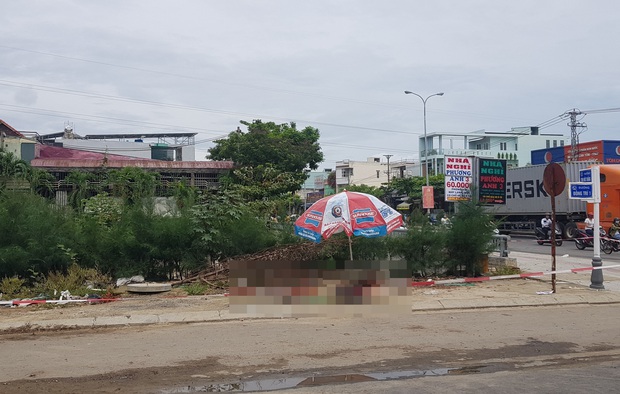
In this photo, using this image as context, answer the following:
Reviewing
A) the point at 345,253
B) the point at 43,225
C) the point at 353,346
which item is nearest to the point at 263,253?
the point at 345,253

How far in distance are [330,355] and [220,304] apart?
4859 millimetres

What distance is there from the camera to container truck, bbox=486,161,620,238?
97.5 feet

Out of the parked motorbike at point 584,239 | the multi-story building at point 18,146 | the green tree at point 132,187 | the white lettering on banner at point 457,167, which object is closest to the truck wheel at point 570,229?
the parked motorbike at point 584,239

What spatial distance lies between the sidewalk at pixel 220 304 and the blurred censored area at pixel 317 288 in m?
0.44

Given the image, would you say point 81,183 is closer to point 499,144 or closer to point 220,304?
point 220,304

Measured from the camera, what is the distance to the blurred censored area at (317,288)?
39.3ft

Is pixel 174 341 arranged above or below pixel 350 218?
below

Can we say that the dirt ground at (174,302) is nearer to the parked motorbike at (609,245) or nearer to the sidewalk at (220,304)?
the sidewalk at (220,304)

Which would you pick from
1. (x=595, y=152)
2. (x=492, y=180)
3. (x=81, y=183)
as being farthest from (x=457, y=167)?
(x=595, y=152)

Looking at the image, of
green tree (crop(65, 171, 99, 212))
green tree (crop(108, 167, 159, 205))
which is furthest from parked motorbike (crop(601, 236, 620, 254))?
green tree (crop(65, 171, 99, 212))

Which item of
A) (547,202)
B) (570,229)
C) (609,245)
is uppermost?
(547,202)

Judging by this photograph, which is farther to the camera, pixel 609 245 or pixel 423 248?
pixel 609 245

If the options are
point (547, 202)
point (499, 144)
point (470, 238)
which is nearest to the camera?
point (470, 238)

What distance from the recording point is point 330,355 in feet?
28.3
